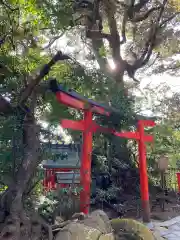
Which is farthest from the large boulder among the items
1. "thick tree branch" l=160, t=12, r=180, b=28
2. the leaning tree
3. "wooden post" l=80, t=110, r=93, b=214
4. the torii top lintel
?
"thick tree branch" l=160, t=12, r=180, b=28

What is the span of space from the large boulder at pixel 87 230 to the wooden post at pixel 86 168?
115 centimetres

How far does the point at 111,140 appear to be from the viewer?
357 inches

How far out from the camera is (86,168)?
6.27 metres

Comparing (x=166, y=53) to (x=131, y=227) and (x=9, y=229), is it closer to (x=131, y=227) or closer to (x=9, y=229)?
(x=131, y=227)

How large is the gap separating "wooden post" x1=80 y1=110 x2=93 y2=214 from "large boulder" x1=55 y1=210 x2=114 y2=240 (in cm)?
115

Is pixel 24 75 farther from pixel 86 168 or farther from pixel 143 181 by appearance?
pixel 143 181

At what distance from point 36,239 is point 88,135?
10.3ft

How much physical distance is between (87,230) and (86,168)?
2215 millimetres

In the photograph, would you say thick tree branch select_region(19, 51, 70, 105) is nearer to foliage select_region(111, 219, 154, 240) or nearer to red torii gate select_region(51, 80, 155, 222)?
red torii gate select_region(51, 80, 155, 222)

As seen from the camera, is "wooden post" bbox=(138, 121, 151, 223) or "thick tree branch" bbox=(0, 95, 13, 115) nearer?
"thick tree branch" bbox=(0, 95, 13, 115)

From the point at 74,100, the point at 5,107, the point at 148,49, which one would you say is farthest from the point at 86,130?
the point at 148,49

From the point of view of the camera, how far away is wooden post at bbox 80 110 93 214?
5.96 m

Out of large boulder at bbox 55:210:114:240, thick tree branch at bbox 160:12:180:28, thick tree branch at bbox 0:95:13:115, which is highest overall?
thick tree branch at bbox 160:12:180:28

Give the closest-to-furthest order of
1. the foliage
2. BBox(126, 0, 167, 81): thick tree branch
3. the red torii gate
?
1. the foliage
2. the red torii gate
3. BBox(126, 0, 167, 81): thick tree branch
